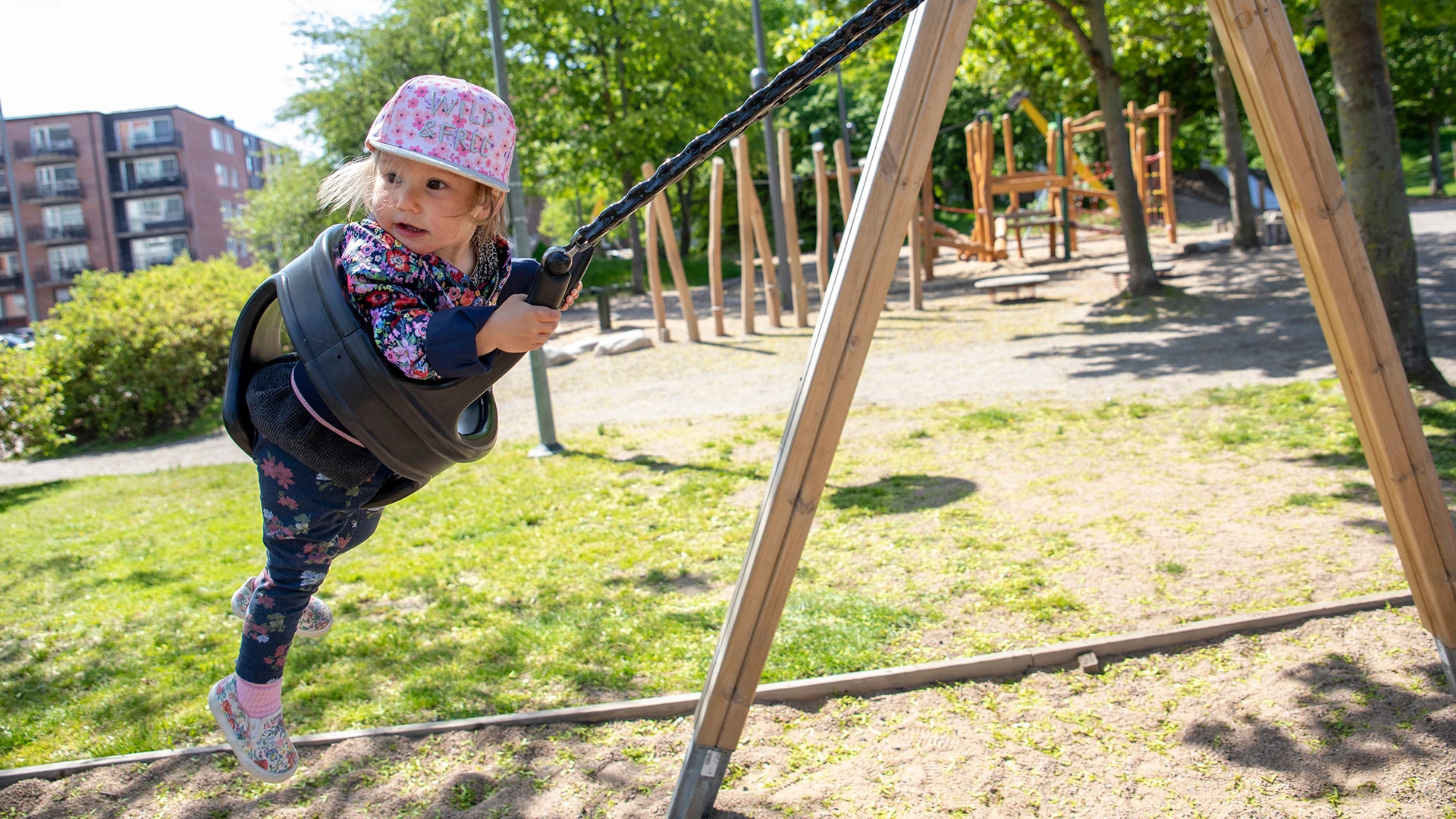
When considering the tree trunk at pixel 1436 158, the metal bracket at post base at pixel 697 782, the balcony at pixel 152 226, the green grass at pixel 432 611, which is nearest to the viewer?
the metal bracket at post base at pixel 697 782

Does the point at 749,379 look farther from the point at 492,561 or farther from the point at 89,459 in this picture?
the point at 89,459

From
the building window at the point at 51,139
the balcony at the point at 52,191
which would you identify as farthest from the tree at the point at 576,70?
the building window at the point at 51,139

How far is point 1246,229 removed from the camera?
730 inches

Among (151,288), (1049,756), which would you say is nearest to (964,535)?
(1049,756)

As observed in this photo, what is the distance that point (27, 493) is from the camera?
1023 centimetres

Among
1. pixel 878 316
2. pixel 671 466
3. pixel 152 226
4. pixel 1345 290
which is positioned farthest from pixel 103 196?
pixel 1345 290

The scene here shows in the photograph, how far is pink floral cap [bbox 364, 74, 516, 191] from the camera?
2205 mm

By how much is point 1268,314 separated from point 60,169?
72.9 meters

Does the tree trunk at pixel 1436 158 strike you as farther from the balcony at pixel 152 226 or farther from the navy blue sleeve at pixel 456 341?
the balcony at pixel 152 226

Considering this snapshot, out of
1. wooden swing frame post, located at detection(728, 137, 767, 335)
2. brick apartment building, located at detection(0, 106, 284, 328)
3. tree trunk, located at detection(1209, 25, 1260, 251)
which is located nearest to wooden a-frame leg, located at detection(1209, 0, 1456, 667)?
wooden swing frame post, located at detection(728, 137, 767, 335)

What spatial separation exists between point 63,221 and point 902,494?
73129 mm

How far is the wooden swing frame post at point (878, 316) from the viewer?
9.12ft

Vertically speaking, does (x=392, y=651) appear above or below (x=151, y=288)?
below

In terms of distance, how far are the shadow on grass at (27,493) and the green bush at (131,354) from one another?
2.25 meters
